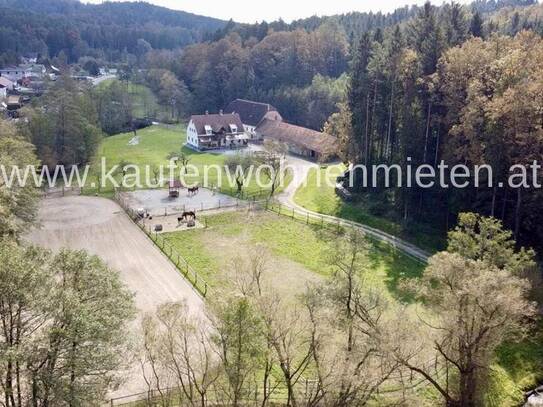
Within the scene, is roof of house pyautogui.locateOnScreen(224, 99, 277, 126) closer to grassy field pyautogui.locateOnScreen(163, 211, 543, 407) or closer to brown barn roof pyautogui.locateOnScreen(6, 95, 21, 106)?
grassy field pyautogui.locateOnScreen(163, 211, 543, 407)

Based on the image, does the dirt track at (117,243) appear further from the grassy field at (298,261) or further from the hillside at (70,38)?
the hillside at (70,38)

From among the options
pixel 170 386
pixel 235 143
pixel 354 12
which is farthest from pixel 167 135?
pixel 354 12

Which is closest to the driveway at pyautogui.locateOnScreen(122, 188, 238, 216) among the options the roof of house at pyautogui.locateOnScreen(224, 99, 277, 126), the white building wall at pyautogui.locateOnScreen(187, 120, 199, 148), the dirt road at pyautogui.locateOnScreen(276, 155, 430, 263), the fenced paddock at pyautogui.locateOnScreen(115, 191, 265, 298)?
the fenced paddock at pyautogui.locateOnScreen(115, 191, 265, 298)

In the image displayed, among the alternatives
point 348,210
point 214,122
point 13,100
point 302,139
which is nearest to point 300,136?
point 302,139

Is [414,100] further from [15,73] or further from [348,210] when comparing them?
[15,73]

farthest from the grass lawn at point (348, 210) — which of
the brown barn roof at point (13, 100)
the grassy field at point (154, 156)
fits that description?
the brown barn roof at point (13, 100)

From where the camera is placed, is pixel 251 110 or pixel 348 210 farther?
pixel 251 110
